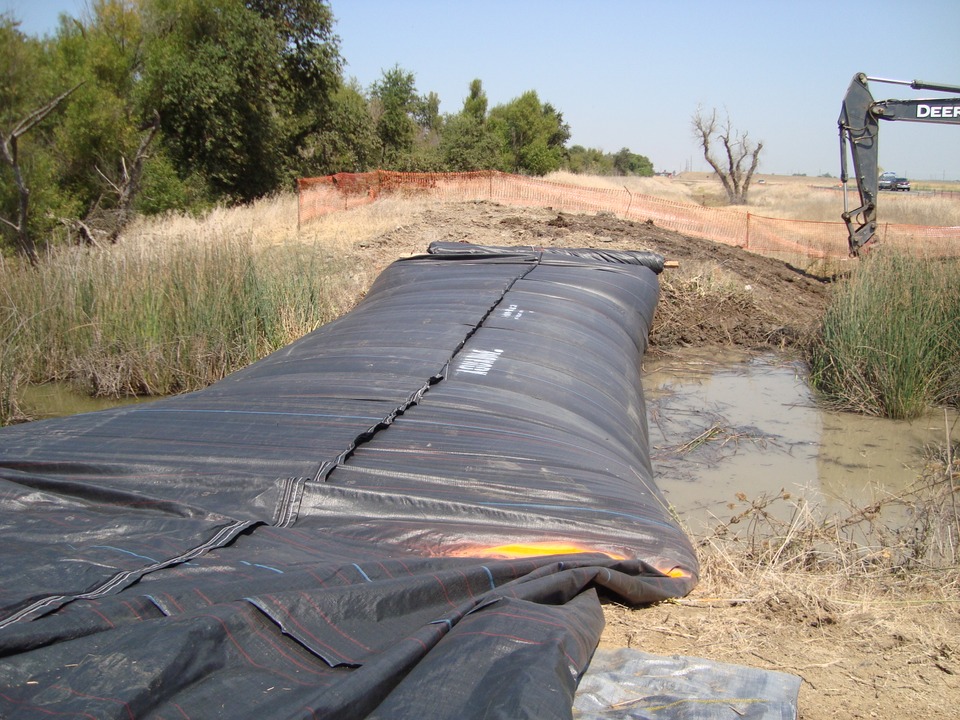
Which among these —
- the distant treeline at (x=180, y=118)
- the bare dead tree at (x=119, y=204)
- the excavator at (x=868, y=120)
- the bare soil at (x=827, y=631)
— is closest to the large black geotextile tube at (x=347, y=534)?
the bare soil at (x=827, y=631)

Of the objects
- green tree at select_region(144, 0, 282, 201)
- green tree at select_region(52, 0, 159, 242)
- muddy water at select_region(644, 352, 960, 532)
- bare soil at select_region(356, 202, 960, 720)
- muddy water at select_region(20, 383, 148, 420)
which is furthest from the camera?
green tree at select_region(144, 0, 282, 201)

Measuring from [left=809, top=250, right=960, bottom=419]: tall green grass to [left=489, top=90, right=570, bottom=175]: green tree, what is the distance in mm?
27944

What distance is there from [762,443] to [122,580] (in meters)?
→ 5.32

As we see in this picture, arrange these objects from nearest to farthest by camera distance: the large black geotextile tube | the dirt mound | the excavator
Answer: the large black geotextile tube < the dirt mound < the excavator

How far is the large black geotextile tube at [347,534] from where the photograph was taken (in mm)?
1494

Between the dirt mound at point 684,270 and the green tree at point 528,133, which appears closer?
the dirt mound at point 684,270

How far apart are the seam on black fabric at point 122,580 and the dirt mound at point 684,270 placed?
733cm

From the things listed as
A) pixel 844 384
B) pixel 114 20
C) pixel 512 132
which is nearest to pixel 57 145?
pixel 114 20

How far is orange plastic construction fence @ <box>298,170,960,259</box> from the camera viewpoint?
1517cm

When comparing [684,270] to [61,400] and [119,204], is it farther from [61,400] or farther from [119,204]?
[119,204]

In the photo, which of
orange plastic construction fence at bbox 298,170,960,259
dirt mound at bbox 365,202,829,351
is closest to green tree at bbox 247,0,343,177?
orange plastic construction fence at bbox 298,170,960,259

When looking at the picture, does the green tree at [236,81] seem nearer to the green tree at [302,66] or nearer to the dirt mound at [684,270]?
the green tree at [302,66]

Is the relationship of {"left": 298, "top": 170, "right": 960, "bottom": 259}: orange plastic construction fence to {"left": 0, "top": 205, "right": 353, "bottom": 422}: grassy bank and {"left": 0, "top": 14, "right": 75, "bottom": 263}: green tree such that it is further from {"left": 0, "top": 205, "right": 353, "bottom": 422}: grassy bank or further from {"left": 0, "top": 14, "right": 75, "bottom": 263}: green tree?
{"left": 0, "top": 205, "right": 353, "bottom": 422}: grassy bank

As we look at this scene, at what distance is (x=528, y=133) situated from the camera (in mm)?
38375
